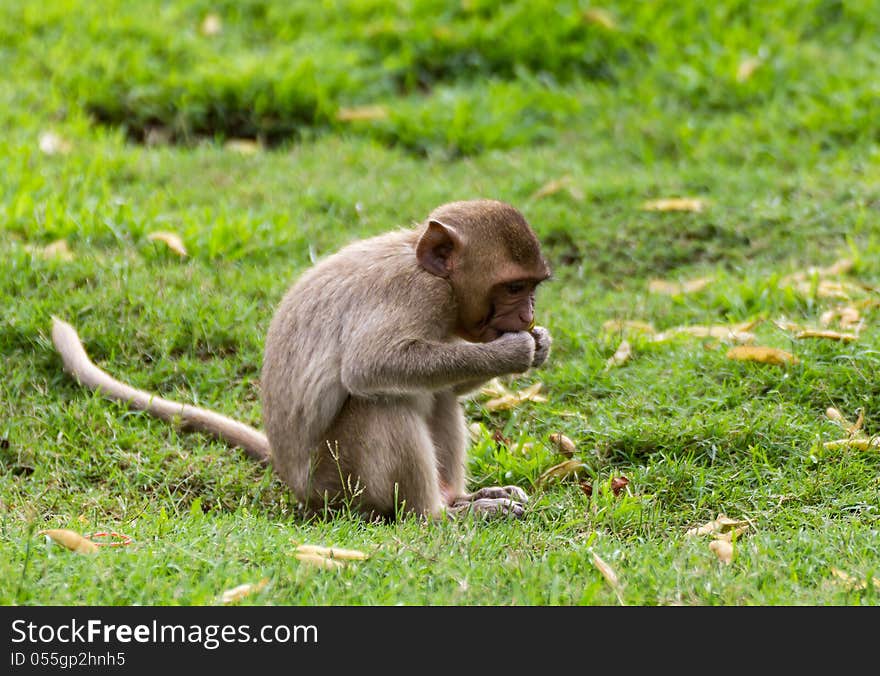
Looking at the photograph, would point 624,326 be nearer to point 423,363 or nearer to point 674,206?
point 674,206

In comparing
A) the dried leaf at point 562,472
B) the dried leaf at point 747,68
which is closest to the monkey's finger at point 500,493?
the dried leaf at point 562,472

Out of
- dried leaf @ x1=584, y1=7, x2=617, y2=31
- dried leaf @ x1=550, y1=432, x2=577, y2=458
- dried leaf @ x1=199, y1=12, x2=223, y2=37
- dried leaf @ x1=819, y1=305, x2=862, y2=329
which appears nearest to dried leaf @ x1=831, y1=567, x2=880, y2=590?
dried leaf @ x1=550, y1=432, x2=577, y2=458

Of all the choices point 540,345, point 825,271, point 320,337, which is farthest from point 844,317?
point 320,337

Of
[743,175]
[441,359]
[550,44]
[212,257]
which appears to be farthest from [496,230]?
[550,44]

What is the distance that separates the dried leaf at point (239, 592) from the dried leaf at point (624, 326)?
349cm

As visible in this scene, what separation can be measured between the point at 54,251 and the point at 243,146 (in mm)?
2748

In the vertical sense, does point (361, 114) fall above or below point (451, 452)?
above

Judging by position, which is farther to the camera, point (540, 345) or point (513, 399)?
point (513, 399)

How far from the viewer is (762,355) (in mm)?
6863

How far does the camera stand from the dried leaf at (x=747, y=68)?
443 inches

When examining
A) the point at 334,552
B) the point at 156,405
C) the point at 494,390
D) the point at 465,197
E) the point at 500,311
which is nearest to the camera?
the point at 334,552

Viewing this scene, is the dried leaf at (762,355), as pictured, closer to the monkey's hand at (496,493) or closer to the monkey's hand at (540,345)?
the monkey's hand at (540,345)
